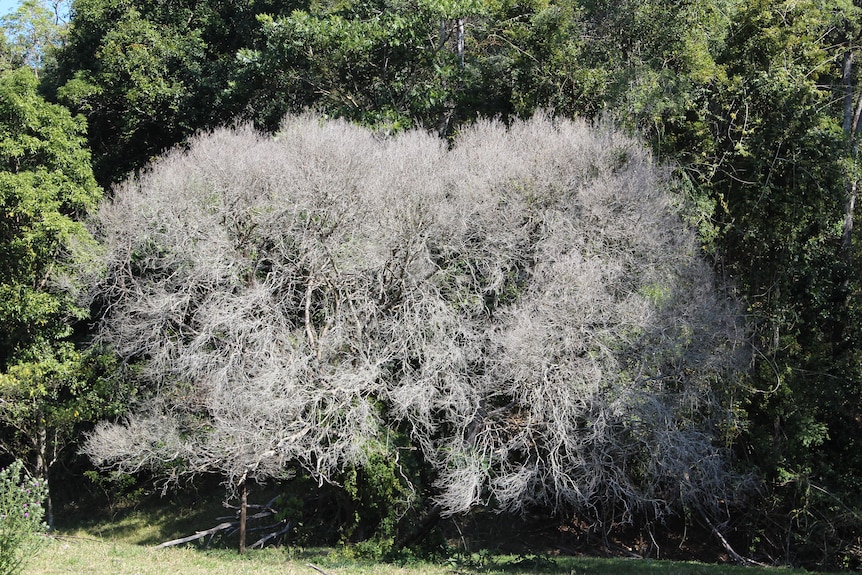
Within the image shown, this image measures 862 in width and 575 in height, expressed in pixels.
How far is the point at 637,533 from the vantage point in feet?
56.2

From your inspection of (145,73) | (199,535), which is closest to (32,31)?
(145,73)

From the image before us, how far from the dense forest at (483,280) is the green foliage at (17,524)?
6088mm

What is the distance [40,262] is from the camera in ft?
56.1

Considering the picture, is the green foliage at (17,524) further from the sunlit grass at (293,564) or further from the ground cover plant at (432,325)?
the ground cover plant at (432,325)

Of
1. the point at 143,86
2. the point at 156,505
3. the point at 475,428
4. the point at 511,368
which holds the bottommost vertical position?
the point at 156,505

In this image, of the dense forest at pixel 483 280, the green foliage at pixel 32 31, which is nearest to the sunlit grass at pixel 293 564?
the dense forest at pixel 483 280

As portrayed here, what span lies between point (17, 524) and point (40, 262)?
12.3 metres

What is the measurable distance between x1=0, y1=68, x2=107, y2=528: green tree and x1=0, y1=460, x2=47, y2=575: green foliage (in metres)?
11.0

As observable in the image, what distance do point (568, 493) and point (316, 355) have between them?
4.85 m

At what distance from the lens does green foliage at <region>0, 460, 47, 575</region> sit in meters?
6.23

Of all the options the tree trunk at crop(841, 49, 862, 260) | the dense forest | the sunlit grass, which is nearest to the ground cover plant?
the dense forest

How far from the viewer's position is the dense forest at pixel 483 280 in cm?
1284

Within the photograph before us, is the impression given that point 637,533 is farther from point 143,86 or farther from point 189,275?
point 143,86

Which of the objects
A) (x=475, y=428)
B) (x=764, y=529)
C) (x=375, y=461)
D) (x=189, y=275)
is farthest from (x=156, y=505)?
(x=764, y=529)
